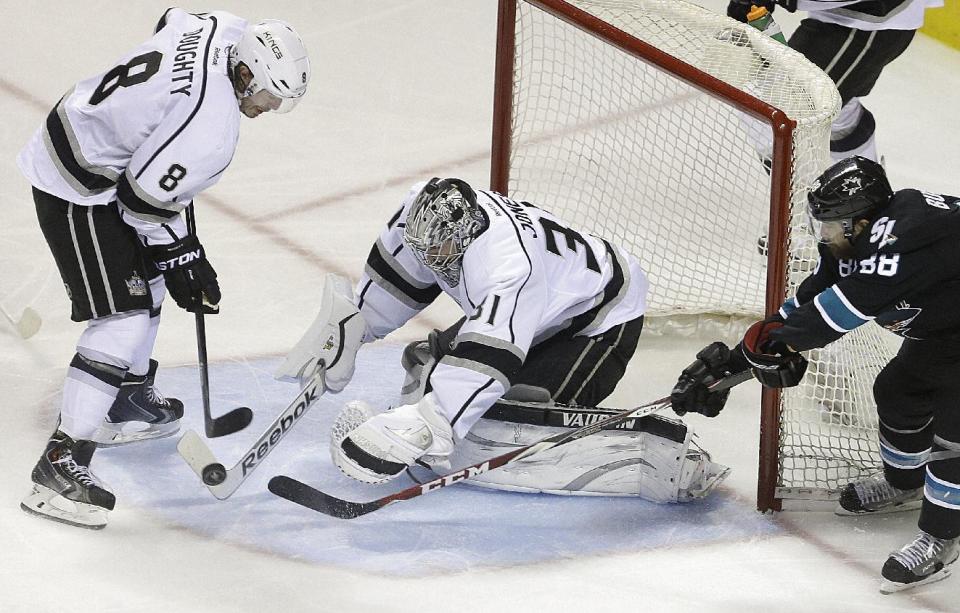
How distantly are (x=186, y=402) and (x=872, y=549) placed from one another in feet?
5.64

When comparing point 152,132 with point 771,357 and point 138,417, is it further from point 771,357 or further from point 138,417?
point 771,357

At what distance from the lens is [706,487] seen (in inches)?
138

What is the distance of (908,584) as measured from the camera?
126 inches

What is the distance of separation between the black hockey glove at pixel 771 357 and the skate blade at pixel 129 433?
4.73 feet

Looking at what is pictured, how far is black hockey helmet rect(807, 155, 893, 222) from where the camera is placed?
9.70 ft

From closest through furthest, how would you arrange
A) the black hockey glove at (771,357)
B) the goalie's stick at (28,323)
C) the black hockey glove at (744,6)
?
the black hockey glove at (771,357), the goalie's stick at (28,323), the black hockey glove at (744,6)

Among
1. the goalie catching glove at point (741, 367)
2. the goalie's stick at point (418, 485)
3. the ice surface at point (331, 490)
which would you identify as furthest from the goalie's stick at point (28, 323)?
the goalie catching glove at point (741, 367)

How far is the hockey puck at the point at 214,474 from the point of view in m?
3.29

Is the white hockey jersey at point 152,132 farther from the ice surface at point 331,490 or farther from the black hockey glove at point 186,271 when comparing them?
the ice surface at point 331,490

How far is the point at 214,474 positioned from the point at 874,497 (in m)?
1.49

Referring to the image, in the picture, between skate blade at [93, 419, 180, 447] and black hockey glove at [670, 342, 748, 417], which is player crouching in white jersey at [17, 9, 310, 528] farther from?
black hockey glove at [670, 342, 748, 417]

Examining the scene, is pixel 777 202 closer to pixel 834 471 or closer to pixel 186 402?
pixel 834 471

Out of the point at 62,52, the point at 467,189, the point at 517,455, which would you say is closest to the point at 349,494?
the point at 517,455

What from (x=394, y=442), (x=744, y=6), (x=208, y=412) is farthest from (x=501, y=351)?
(x=744, y=6)
